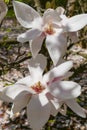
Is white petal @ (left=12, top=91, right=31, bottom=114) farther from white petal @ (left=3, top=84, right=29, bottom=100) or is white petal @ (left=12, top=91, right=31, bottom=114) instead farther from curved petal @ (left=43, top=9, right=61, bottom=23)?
curved petal @ (left=43, top=9, right=61, bottom=23)

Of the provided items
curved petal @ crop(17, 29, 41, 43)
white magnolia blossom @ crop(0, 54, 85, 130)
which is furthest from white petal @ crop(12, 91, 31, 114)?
curved petal @ crop(17, 29, 41, 43)

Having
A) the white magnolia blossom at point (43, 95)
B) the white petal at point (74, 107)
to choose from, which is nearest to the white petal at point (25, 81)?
the white magnolia blossom at point (43, 95)

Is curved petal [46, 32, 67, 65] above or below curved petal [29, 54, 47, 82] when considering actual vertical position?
above

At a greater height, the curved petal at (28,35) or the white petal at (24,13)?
the white petal at (24,13)

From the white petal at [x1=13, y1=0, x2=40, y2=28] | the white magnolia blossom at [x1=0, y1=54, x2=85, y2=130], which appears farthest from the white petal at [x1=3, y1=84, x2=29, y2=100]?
the white petal at [x1=13, y1=0, x2=40, y2=28]

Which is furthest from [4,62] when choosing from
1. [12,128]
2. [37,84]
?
[12,128]

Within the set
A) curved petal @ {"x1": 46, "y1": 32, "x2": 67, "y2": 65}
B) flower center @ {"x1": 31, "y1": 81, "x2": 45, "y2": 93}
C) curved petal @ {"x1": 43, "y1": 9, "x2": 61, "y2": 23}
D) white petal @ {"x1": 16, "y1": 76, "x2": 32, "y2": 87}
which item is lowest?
flower center @ {"x1": 31, "y1": 81, "x2": 45, "y2": 93}

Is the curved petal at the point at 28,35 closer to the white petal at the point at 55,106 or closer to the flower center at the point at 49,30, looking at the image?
the flower center at the point at 49,30

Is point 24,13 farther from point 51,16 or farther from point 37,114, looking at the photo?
point 37,114

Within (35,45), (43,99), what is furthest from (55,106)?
(35,45)
